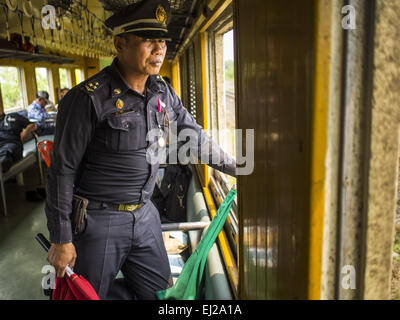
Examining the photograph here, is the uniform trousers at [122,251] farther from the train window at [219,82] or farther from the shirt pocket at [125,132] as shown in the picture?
the train window at [219,82]

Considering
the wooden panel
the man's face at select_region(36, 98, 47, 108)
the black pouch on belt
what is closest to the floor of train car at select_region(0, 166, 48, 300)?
the black pouch on belt

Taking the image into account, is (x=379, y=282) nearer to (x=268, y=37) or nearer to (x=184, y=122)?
(x=268, y=37)

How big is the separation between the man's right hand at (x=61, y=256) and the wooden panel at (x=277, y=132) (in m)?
0.90

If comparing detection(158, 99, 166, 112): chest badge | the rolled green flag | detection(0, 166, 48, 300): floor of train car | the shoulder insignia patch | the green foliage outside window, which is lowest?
detection(0, 166, 48, 300): floor of train car

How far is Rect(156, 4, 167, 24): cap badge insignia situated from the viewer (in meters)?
1.74

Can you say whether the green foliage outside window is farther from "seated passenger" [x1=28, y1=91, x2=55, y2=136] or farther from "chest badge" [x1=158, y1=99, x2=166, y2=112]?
"chest badge" [x1=158, y1=99, x2=166, y2=112]

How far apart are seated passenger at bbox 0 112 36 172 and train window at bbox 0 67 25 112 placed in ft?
11.2

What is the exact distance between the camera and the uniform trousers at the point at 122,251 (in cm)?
173

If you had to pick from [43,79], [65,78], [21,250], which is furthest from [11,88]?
[21,250]

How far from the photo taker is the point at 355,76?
0.71 m

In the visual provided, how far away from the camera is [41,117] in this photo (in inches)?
326

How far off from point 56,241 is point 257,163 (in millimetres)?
1094

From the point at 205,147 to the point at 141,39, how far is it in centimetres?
72

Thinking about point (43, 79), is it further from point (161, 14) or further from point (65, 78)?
point (161, 14)
